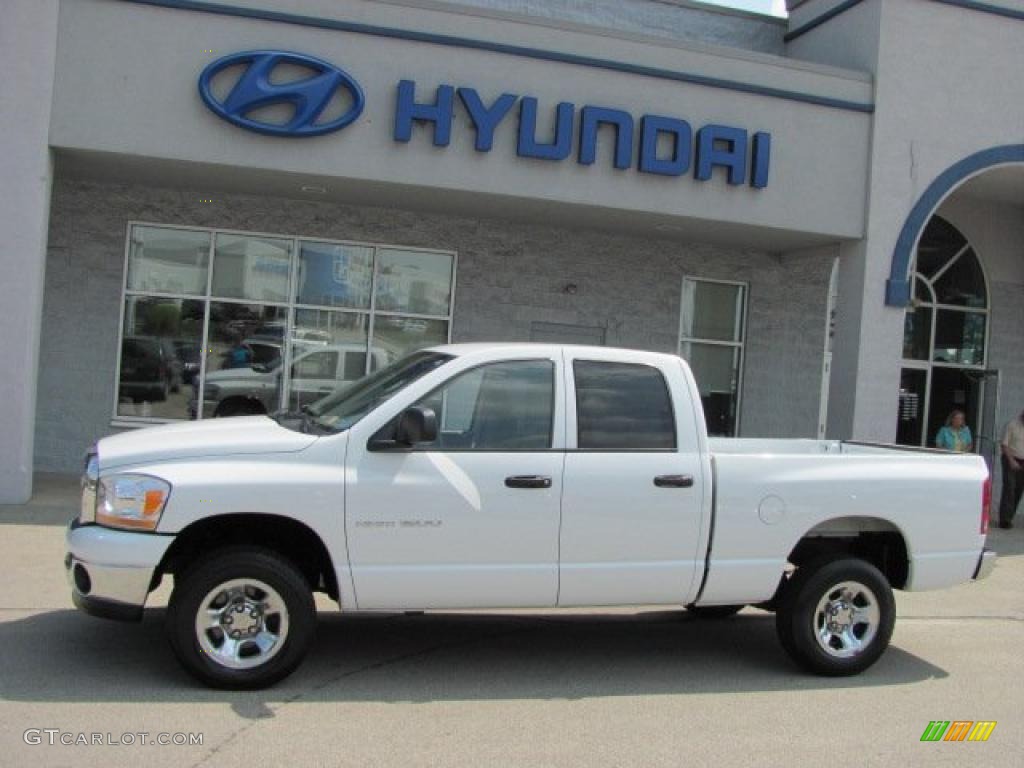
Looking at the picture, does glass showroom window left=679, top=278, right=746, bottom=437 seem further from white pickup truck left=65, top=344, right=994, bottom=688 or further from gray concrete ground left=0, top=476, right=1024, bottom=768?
white pickup truck left=65, top=344, right=994, bottom=688

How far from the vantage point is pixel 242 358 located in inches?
511

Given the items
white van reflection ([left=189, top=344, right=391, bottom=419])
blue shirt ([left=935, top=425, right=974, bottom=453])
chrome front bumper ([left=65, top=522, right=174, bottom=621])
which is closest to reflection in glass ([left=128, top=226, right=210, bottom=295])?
white van reflection ([left=189, top=344, right=391, bottom=419])

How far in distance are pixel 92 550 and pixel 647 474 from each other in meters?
2.96

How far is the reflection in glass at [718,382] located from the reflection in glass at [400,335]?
12.3 feet

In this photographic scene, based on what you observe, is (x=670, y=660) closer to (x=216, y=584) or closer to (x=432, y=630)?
(x=432, y=630)

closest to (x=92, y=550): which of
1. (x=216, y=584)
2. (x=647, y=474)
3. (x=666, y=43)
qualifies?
(x=216, y=584)

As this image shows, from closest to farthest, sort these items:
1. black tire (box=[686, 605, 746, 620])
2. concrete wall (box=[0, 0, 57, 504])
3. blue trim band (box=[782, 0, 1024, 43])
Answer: black tire (box=[686, 605, 746, 620]), concrete wall (box=[0, 0, 57, 504]), blue trim band (box=[782, 0, 1024, 43])

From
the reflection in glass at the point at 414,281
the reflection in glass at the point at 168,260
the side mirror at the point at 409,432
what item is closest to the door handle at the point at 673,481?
the side mirror at the point at 409,432

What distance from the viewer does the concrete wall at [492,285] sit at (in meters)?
12.5

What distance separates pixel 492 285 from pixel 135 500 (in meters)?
8.82

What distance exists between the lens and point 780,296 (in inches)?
581

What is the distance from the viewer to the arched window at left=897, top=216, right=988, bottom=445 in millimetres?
15820

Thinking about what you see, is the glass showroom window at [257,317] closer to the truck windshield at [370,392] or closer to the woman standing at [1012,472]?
the truck windshield at [370,392]

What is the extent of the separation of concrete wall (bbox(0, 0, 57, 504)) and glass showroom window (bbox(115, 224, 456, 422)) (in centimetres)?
237
